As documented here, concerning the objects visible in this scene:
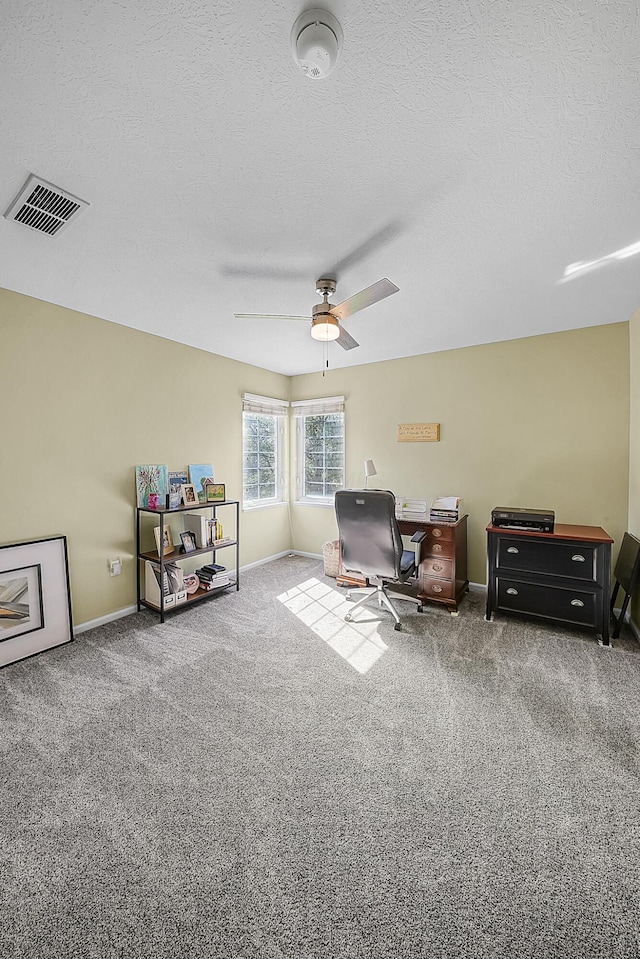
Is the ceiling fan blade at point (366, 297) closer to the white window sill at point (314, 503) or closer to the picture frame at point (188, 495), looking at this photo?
the picture frame at point (188, 495)

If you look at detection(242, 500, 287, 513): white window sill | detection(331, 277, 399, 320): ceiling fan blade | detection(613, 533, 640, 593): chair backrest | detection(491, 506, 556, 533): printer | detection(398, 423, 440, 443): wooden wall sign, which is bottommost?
detection(613, 533, 640, 593): chair backrest

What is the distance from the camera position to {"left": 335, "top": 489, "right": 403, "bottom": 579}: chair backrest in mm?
2869

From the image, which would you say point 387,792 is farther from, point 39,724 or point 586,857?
point 39,724

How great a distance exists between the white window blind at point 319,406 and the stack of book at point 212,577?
2365 mm

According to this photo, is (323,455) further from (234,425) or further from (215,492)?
(215,492)

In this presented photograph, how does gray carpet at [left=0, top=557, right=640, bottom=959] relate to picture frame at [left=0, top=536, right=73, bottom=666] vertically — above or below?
below

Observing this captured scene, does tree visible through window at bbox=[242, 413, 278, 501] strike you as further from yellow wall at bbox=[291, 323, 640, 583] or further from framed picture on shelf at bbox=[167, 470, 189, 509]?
yellow wall at bbox=[291, 323, 640, 583]

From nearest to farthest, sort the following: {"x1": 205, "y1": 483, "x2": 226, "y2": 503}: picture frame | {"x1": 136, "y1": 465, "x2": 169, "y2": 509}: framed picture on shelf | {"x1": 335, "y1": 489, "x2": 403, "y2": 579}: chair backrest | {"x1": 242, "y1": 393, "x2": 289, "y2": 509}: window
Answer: {"x1": 335, "y1": 489, "x2": 403, "y2": 579}: chair backrest < {"x1": 136, "y1": 465, "x2": 169, "y2": 509}: framed picture on shelf < {"x1": 205, "y1": 483, "x2": 226, "y2": 503}: picture frame < {"x1": 242, "y1": 393, "x2": 289, "y2": 509}: window

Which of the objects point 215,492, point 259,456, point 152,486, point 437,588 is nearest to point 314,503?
point 259,456

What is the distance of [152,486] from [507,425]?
11.5 feet

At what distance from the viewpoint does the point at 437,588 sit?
345 cm

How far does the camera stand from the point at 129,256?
6.99 feet

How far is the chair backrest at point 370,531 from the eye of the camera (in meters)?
2.87

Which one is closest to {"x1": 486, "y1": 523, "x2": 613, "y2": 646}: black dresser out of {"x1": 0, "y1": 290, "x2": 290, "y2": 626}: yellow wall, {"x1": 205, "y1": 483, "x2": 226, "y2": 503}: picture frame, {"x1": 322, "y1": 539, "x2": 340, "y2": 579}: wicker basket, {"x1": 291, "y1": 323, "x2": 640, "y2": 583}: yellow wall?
{"x1": 291, "y1": 323, "x2": 640, "y2": 583}: yellow wall
